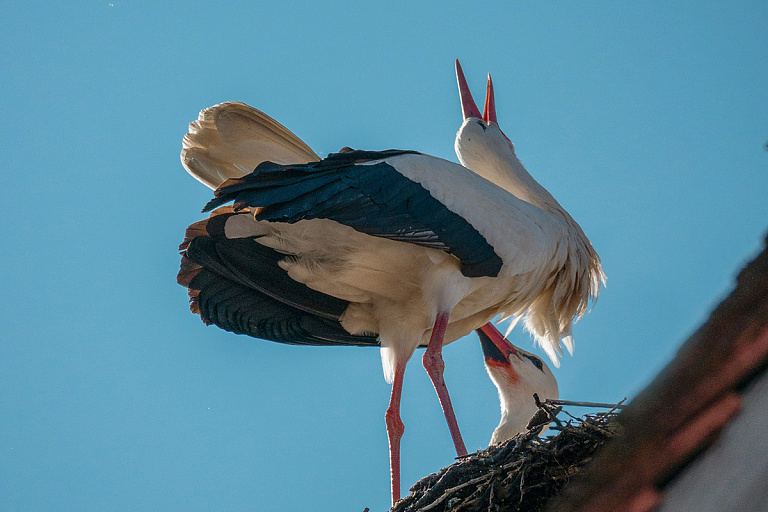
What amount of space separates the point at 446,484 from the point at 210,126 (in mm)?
2218

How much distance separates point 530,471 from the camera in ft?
10.6

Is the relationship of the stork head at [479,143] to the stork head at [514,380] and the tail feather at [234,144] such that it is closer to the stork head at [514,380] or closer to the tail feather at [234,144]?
the stork head at [514,380]

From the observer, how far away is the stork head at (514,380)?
5695 mm

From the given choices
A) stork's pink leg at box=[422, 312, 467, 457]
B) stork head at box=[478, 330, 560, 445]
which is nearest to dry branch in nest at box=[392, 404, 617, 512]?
stork's pink leg at box=[422, 312, 467, 457]

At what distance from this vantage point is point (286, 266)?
15.5ft

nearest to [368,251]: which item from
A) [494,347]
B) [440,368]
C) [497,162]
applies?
[440,368]

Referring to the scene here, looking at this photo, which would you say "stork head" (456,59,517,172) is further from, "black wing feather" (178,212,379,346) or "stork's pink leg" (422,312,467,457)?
"stork's pink leg" (422,312,467,457)

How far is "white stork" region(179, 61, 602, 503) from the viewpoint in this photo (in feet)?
13.6

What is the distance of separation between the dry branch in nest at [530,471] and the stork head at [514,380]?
7.53ft

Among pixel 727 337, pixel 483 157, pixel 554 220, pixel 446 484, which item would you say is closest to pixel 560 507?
pixel 727 337

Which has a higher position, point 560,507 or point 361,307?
point 361,307

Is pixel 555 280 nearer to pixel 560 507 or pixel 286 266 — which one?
pixel 286 266

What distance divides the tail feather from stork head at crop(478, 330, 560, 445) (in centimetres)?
225

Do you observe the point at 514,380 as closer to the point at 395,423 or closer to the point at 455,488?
the point at 395,423
